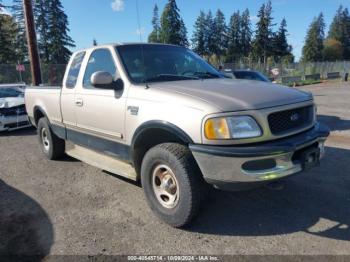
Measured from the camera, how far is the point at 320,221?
3.65 metres

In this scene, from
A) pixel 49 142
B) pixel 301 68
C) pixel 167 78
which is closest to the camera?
pixel 167 78

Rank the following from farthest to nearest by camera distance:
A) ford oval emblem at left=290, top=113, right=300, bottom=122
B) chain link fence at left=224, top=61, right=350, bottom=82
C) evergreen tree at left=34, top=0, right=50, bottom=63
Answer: evergreen tree at left=34, top=0, right=50, bottom=63
chain link fence at left=224, top=61, right=350, bottom=82
ford oval emblem at left=290, top=113, right=300, bottom=122

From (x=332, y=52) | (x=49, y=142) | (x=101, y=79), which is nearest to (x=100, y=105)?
(x=101, y=79)

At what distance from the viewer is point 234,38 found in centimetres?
9312

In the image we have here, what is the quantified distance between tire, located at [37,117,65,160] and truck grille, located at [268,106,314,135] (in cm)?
428

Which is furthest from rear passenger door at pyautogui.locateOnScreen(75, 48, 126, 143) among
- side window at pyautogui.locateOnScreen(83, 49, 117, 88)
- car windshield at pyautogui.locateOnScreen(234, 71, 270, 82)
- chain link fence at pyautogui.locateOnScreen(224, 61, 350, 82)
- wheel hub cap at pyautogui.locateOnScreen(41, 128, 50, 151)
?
chain link fence at pyautogui.locateOnScreen(224, 61, 350, 82)

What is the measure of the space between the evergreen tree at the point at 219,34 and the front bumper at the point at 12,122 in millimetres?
84784

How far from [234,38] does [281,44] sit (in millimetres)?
16465

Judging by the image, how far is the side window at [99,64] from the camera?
14.3 feet

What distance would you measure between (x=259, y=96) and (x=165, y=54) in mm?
1751

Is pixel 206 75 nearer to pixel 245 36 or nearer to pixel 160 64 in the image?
pixel 160 64

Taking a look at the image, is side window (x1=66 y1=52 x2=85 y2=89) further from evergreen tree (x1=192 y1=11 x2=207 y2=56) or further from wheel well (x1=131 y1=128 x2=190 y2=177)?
evergreen tree (x1=192 y1=11 x2=207 y2=56)

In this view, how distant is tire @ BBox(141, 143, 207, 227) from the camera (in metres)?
3.29

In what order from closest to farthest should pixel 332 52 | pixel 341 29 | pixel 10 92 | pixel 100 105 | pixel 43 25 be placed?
1. pixel 100 105
2. pixel 10 92
3. pixel 43 25
4. pixel 332 52
5. pixel 341 29
